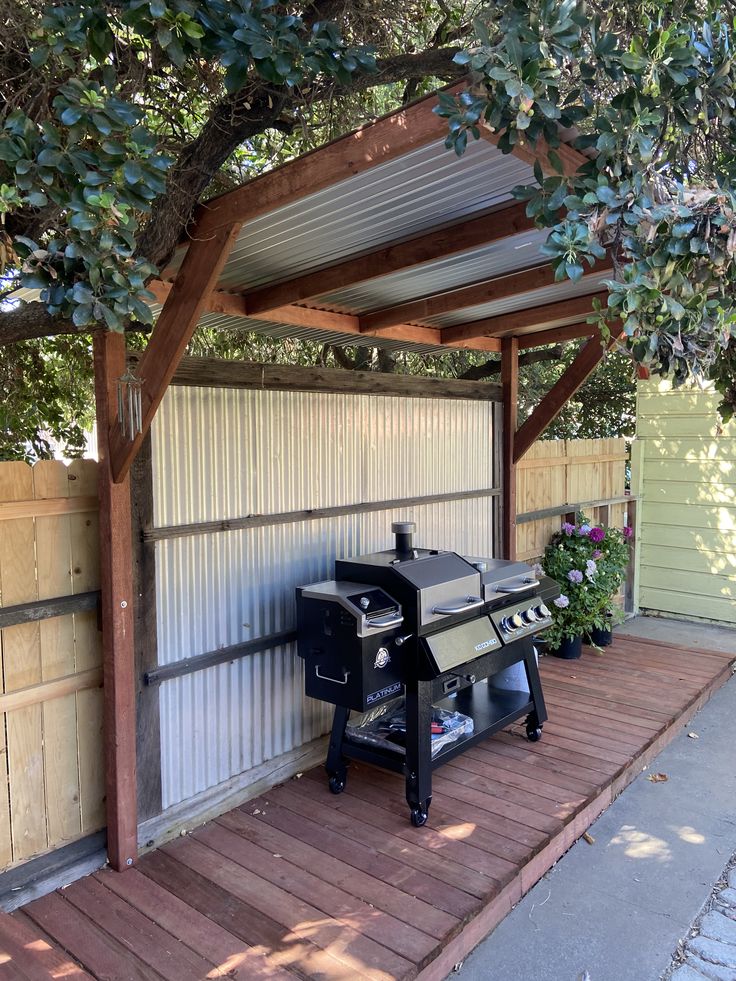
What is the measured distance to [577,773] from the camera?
3424 millimetres

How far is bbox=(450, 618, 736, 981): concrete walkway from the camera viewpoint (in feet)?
7.67

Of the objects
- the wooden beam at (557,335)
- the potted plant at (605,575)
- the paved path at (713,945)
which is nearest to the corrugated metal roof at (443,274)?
the wooden beam at (557,335)

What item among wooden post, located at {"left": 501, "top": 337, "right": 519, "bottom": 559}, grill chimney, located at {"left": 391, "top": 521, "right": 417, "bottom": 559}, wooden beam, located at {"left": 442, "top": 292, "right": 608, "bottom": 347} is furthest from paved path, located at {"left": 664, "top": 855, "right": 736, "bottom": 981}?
wooden beam, located at {"left": 442, "top": 292, "right": 608, "bottom": 347}

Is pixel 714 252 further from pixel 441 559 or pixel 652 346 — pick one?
pixel 441 559

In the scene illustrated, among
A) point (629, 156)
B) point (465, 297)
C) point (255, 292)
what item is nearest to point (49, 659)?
point (255, 292)

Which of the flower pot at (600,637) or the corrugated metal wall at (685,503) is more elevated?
the corrugated metal wall at (685,503)

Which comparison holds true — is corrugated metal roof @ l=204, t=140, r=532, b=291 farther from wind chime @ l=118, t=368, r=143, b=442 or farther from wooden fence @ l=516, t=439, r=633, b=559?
wooden fence @ l=516, t=439, r=633, b=559

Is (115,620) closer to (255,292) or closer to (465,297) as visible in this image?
(255,292)

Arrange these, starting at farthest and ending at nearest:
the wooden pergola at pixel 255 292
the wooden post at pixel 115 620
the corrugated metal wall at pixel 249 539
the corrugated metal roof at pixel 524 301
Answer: the corrugated metal roof at pixel 524 301, the corrugated metal wall at pixel 249 539, the wooden post at pixel 115 620, the wooden pergola at pixel 255 292

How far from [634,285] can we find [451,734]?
7.53ft

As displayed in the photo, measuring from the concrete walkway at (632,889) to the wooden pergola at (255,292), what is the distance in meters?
1.56

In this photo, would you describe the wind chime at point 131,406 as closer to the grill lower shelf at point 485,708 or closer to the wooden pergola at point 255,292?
the wooden pergola at point 255,292

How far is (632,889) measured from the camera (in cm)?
273

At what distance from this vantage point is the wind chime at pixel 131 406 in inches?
99.2
